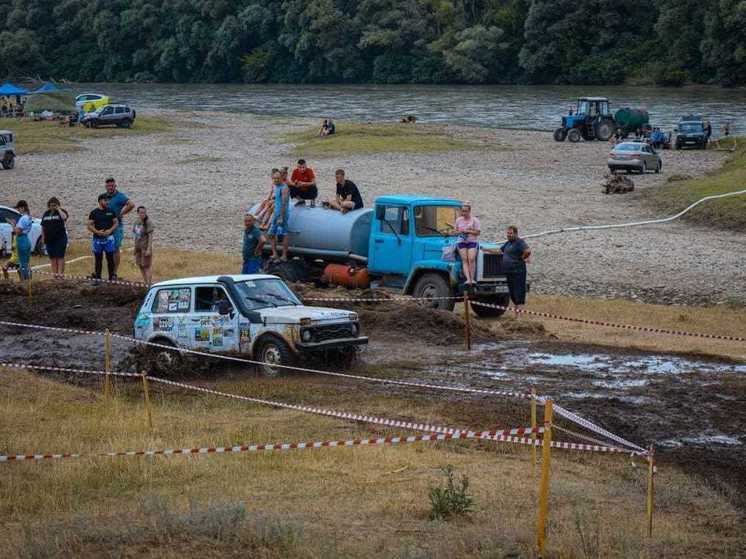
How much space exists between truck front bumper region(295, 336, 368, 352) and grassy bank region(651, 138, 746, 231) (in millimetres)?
19168

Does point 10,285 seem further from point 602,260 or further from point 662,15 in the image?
point 662,15

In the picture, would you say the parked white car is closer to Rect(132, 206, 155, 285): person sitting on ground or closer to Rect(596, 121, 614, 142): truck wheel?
Rect(132, 206, 155, 285): person sitting on ground

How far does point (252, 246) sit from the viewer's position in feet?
74.9

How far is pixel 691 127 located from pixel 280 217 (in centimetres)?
3919

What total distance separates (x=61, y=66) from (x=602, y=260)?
128 metres

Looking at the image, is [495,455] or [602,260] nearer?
[495,455]

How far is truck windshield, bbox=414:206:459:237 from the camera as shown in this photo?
23.1m

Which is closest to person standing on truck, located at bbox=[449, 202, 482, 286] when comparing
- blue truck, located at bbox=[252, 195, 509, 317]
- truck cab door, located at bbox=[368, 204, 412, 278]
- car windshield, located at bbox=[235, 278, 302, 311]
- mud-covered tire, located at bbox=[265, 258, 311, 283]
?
blue truck, located at bbox=[252, 195, 509, 317]

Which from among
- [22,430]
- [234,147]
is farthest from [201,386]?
[234,147]

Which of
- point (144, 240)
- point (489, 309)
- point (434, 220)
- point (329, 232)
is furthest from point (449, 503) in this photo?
point (144, 240)

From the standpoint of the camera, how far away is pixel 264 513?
10.9 m

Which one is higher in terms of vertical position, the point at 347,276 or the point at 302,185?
the point at 302,185

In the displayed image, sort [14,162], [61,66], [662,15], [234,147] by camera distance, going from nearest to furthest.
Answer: [14,162]
[234,147]
[662,15]
[61,66]

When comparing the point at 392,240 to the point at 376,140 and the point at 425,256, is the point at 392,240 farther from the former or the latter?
the point at 376,140
